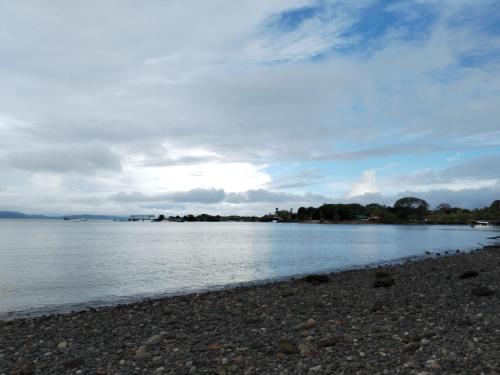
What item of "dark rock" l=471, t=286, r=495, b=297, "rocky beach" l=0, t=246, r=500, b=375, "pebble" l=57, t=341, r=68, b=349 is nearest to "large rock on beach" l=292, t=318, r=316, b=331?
"rocky beach" l=0, t=246, r=500, b=375

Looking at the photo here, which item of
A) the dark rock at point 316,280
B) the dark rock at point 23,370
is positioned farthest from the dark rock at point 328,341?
the dark rock at point 316,280

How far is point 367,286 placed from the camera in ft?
86.9

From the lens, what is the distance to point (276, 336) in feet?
45.2

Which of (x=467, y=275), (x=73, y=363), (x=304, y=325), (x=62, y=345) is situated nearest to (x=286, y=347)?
(x=304, y=325)

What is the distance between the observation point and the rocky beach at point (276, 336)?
10477mm

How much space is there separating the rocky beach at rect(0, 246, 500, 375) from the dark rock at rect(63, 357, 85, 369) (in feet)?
0.17

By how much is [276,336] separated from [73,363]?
5.82 meters

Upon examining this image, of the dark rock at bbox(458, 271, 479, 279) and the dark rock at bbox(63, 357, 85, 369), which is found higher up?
the dark rock at bbox(458, 271, 479, 279)

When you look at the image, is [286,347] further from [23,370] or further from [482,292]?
[482,292]

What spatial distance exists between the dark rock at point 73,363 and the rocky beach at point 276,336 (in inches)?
2.0

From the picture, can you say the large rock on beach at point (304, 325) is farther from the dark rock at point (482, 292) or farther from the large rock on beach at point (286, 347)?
the dark rock at point (482, 292)

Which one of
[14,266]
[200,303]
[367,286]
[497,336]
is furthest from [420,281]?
[14,266]

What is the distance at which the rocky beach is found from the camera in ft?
34.4

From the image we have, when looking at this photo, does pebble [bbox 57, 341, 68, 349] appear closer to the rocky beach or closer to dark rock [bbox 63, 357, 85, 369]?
the rocky beach
